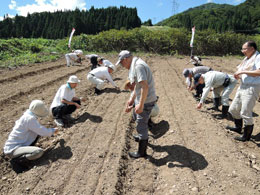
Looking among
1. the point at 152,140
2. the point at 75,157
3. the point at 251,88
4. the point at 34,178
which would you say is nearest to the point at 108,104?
the point at 152,140

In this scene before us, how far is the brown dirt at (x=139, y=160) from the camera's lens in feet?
8.57

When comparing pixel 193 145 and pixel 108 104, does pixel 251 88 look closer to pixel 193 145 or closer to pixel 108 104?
pixel 193 145

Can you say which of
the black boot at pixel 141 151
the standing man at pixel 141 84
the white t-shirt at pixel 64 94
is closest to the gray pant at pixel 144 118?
the standing man at pixel 141 84

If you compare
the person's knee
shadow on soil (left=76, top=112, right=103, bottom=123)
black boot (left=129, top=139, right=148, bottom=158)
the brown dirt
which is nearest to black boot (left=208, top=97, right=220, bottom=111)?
the brown dirt

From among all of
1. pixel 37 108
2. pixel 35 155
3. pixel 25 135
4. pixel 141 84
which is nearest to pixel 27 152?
pixel 35 155

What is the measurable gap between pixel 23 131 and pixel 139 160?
6.16 feet

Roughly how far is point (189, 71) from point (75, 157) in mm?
3695

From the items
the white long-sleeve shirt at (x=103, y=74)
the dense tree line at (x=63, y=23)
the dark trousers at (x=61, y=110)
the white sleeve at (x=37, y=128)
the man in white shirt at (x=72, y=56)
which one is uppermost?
the dense tree line at (x=63, y=23)

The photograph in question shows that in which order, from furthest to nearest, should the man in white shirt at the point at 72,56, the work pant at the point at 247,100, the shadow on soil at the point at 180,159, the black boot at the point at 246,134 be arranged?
the man in white shirt at the point at 72,56 → the black boot at the point at 246,134 → the work pant at the point at 247,100 → the shadow on soil at the point at 180,159

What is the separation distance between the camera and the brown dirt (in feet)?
8.57

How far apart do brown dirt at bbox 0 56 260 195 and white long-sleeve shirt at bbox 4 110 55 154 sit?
41 cm

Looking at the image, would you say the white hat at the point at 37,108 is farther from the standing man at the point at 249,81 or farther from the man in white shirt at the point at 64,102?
the standing man at the point at 249,81

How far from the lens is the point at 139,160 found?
3209mm

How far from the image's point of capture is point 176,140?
3.62 metres
